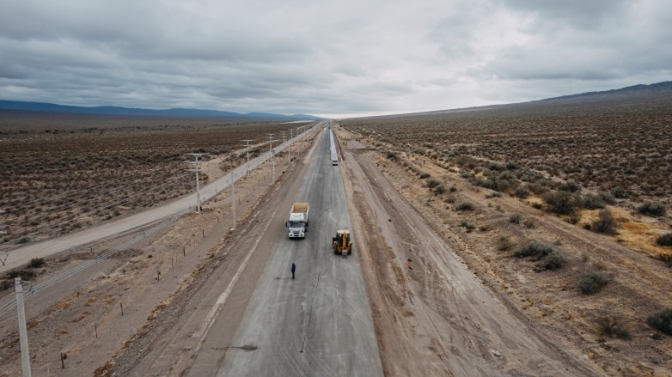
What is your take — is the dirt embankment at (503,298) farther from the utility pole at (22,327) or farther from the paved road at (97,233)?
the paved road at (97,233)

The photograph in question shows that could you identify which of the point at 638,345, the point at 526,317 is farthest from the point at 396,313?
the point at 638,345

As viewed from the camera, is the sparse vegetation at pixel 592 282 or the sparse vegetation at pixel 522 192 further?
the sparse vegetation at pixel 522 192

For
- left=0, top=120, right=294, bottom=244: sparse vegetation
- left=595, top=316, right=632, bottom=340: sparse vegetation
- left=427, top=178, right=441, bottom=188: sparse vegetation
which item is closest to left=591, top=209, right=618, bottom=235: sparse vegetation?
left=595, top=316, right=632, bottom=340: sparse vegetation

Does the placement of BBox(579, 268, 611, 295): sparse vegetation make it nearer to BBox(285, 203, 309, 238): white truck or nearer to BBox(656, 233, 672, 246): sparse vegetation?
BBox(656, 233, 672, 246): sparse vegetation

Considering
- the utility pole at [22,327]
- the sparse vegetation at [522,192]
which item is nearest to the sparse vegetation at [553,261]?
the sparse vegetation at [522,192]

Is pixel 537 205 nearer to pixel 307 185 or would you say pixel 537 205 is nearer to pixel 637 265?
pixel 637 265

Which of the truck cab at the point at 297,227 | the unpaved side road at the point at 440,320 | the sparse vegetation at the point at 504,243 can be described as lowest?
the unpaved side road at the point at 440,320

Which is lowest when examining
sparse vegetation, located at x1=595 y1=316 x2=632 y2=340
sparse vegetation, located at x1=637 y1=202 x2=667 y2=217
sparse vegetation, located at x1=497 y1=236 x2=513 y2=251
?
sparse vegetation, located at x1=595 y1=316 x2=632 y2=340

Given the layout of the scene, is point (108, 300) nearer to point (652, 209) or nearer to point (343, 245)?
point (343, 245)
